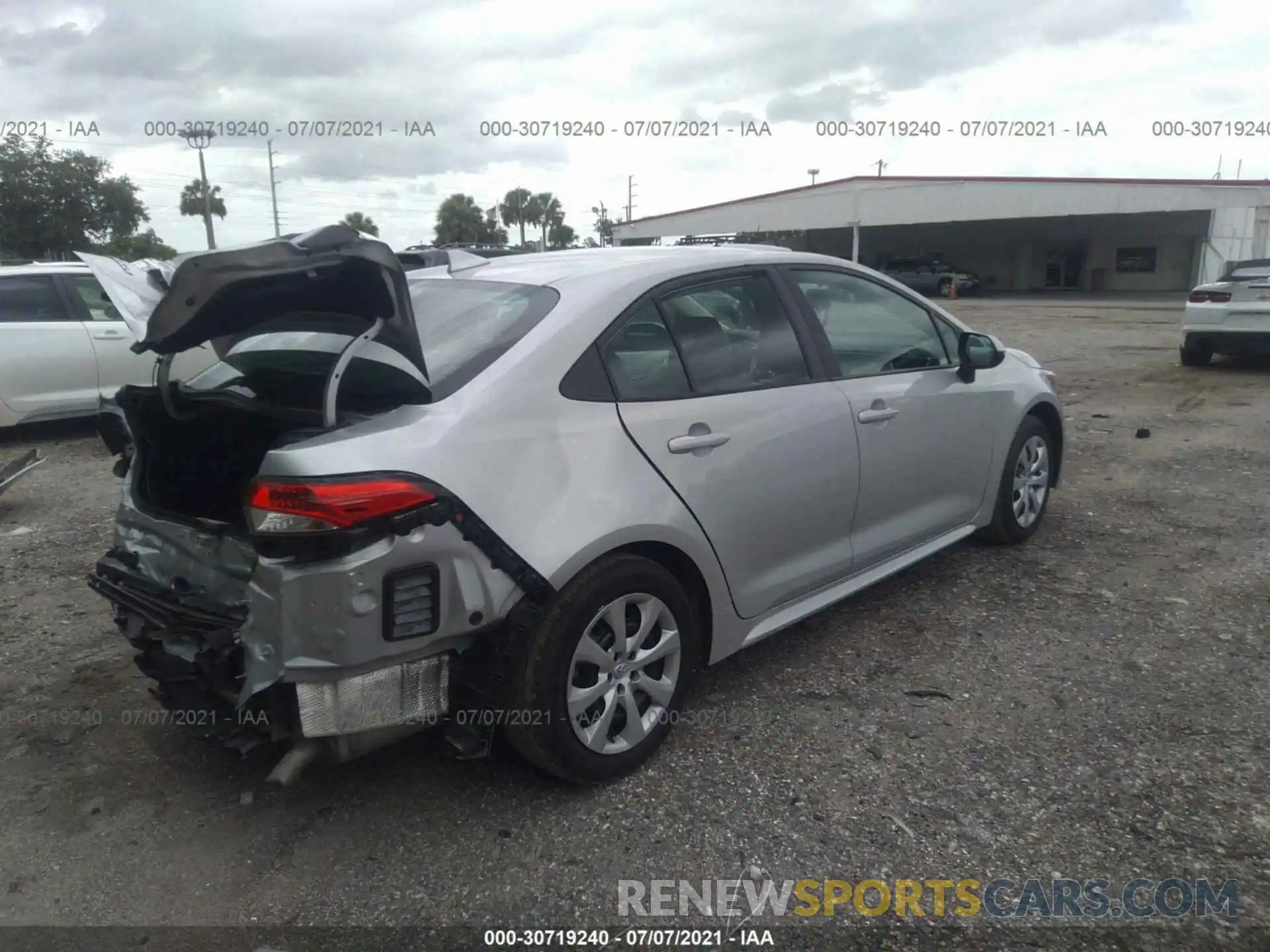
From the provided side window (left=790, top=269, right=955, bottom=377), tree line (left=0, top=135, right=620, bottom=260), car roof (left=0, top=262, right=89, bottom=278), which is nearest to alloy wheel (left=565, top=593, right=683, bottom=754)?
side window (left=790, top=269, right=955, bottom=377)

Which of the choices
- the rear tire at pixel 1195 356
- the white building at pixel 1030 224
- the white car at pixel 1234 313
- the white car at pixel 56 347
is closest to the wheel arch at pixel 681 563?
the white car at pixel 56 347

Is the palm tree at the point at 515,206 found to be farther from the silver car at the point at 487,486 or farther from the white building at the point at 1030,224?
the silver car at the point at 487,486

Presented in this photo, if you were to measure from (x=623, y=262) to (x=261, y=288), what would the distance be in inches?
52.0

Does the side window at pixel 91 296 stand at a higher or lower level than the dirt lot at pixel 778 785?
higher

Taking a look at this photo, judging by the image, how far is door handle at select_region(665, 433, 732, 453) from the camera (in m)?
2.98

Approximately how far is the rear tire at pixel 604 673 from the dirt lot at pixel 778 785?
157 millimetres

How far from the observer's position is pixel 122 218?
35250mm

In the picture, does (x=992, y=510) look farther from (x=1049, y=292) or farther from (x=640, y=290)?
(x=1049, y=292)

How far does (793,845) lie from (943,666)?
1.34m

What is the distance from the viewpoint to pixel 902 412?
390 cm

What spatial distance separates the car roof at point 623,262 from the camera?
321 centimetres

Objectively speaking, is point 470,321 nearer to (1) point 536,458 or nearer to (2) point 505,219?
(1) point 536,458

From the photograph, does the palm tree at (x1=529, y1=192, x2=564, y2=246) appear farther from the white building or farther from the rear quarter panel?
the rear quarter panel

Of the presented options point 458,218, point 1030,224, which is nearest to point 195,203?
point 458,218
